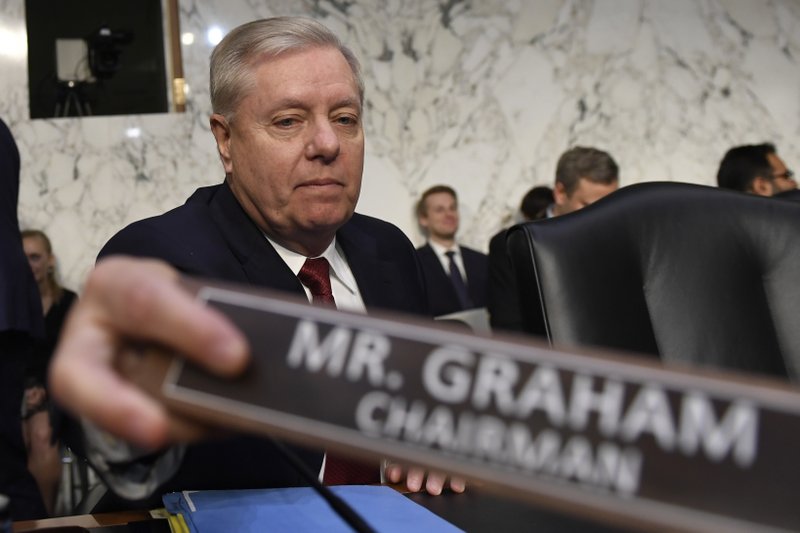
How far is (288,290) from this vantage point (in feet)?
4.37

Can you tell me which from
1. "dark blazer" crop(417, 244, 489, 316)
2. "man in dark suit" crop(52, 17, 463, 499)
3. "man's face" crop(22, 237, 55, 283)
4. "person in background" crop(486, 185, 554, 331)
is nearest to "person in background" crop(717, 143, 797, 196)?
"person in background" crop(486, 185, 554, 331)

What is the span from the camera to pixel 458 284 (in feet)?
15.3

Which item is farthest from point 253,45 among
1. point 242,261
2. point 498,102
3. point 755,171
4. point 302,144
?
point 498,102

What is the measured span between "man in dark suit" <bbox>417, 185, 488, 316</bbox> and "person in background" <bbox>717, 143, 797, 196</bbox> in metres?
1.35

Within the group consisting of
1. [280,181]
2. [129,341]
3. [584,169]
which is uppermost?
[584,169]

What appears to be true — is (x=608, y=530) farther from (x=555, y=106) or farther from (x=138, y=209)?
(x=555, y=106)

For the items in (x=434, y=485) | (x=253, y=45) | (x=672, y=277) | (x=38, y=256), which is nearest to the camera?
(x=434, y=485)

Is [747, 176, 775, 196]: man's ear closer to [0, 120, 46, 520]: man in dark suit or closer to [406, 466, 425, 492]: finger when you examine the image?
[0, 120, 46, 520]: man in dark suit

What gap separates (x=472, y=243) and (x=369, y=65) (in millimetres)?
1059

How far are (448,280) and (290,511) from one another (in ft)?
12.2

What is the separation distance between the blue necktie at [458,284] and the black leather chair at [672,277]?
339cm

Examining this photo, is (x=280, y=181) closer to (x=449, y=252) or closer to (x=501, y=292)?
(x=501, y=292)

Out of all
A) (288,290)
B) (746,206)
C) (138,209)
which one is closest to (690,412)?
(746,206)

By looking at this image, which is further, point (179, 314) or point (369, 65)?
point (369, 65)
